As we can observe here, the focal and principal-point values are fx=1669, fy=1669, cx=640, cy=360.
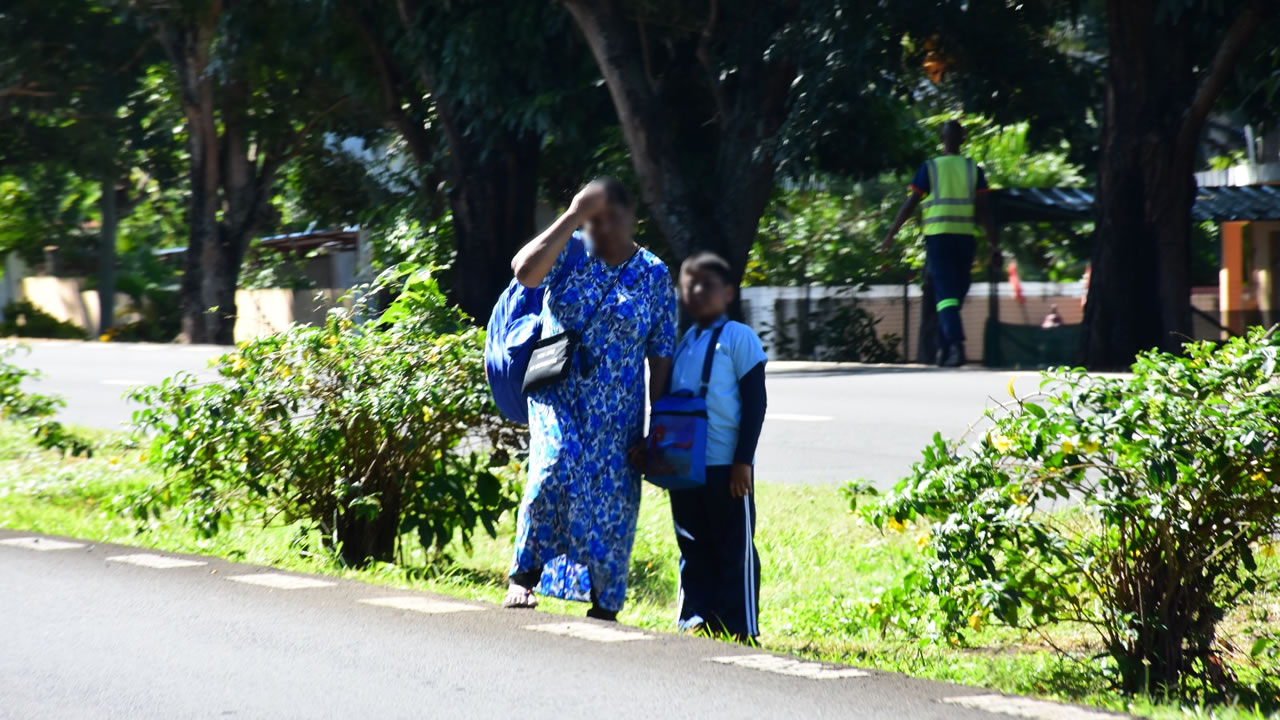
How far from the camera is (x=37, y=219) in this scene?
44781mm

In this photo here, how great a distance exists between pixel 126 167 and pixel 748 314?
21.3 meters

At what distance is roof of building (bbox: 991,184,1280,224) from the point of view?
61.2 feet

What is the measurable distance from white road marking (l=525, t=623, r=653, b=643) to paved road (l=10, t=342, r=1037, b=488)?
12.3 ft

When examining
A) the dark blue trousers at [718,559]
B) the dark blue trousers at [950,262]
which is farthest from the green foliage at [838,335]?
the dark blue trousers at [718,559]

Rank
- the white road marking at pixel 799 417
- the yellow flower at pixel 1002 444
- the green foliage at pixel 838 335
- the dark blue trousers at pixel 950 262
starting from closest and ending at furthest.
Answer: the yellow flower at pixel 1002 444 → the white road marking at pixel 799 417 → the dark blue trousers at pixel 950 262 → the green foliage at pixel 838 335

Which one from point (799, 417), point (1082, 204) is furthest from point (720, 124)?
point (799, 417)

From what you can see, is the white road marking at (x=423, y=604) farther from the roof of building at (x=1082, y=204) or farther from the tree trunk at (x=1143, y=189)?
the roof of building at (x=1082, y=204)

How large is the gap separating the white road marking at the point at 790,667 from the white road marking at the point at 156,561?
288cm

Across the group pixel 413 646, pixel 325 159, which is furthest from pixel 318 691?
pixel 325 159

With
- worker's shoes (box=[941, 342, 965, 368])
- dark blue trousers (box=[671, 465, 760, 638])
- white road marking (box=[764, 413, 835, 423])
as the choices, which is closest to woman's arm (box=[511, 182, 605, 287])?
dark blue trousers (box=[671, 465, 760, 638])

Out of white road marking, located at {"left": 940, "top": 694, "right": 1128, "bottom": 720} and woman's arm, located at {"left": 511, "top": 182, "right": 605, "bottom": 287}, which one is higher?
woman's arm, located at {"left": 511, "top": 182, "right": 605, "bottom": 287}

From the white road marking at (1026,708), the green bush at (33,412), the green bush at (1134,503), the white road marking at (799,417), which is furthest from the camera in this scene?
the white road marking at (799,417)

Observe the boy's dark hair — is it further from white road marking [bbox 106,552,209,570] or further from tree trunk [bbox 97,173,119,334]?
tree trunk [bbox 97,173,119,334]

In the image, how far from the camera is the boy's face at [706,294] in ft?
19.2
